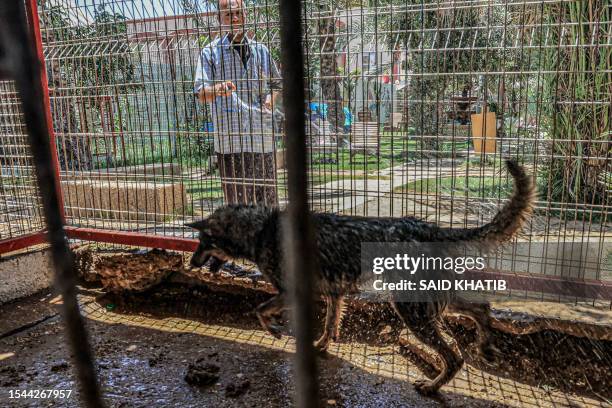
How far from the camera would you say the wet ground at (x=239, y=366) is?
3.46 m

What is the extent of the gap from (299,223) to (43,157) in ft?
Result: 1.81

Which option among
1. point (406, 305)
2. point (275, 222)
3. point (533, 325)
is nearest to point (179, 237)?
point (275, 222)

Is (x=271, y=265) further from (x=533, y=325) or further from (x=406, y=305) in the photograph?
(x=533, y=325)

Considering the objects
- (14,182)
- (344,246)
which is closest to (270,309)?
(344,246)

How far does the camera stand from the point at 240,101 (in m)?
4.80

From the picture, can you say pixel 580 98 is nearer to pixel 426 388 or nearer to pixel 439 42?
pixel 439 42

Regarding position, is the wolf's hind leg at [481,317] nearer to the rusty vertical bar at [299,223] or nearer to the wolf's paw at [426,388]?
the wolf's paw at [426,388]

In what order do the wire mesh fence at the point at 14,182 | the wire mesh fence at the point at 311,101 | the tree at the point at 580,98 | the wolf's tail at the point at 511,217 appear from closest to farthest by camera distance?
1. the wolf's tail at the point at 511,217
2. the wire mesh fence at the point at 311,101
3. the tree at the point at 580,98
4. the wire mesh fence at the point at 14,182

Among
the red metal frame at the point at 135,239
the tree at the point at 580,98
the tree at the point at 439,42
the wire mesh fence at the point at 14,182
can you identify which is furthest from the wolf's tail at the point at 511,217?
the wire mesh fence at the point at 14,182

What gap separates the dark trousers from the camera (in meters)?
4.86

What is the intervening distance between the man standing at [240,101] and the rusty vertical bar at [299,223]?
12.0ft

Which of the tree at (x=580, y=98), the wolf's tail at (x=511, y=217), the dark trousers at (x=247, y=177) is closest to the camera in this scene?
the wolf's tail at (x=511, y=217)

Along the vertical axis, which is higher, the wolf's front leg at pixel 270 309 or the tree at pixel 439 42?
the tree at pixel 439 42

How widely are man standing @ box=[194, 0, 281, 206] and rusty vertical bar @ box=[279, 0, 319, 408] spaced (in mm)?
3648
